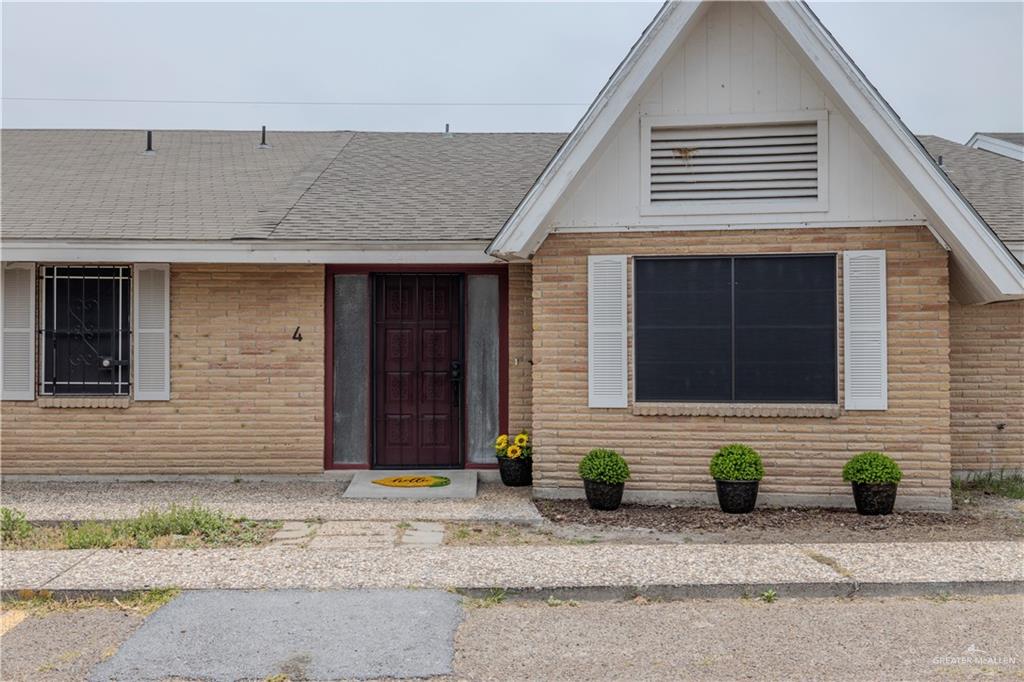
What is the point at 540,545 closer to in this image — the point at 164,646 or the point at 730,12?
the point at 164,646

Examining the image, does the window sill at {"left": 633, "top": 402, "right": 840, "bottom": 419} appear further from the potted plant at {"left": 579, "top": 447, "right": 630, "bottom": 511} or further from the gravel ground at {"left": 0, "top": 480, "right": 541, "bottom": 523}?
the gravel ground at {"left": 0, "top": 480, "right": 541, "bottom": 523}

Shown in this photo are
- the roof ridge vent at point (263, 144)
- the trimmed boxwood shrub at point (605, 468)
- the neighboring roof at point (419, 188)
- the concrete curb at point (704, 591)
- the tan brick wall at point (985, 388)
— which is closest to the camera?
the concrete curb at point (704, 591)

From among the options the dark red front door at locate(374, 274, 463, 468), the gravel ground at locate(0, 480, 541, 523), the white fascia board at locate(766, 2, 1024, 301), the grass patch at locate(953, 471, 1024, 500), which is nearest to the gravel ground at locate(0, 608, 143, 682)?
the gravel ground at locate(0, 480, 541, 523)

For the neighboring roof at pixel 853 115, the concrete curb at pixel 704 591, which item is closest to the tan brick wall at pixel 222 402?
the neighboring roof at pixel 853 115

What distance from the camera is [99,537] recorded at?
7645mm

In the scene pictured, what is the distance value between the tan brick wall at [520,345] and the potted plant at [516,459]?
14.3 inches

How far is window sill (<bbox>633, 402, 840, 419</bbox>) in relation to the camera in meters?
9.14

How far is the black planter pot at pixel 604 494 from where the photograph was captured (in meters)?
9.07

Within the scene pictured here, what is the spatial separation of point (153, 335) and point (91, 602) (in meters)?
5.22

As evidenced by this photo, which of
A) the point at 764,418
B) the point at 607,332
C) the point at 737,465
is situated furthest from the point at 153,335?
the point at 764,418

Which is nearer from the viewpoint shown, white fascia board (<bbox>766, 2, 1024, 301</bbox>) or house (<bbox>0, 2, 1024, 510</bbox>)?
white fascia board (<bbox>766, 2, 1024, 301</bbox>)

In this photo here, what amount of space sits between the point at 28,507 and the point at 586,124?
6.91 metres

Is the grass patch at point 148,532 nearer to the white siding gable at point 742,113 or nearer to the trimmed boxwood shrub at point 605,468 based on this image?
the trimmed boxwood shrub at point 605,468

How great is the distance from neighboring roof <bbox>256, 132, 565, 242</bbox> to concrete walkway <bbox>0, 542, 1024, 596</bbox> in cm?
427
